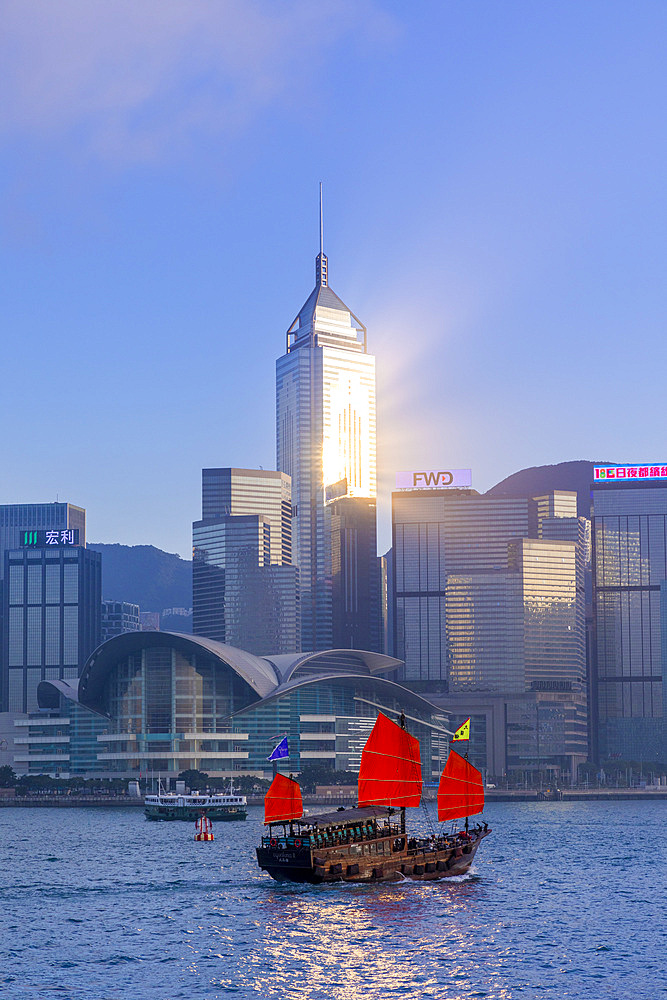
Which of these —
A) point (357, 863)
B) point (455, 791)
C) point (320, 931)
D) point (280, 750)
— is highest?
point (280, 750)

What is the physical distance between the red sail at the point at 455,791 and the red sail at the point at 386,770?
5102mm

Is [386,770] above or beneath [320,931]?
above

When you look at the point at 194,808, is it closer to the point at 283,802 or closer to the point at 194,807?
the point at 194,807

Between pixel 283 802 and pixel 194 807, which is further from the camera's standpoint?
pixel 194 807

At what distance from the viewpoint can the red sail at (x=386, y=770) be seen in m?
89.4

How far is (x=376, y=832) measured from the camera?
86.7 m

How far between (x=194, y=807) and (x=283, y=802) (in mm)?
92159

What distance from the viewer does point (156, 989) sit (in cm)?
5484

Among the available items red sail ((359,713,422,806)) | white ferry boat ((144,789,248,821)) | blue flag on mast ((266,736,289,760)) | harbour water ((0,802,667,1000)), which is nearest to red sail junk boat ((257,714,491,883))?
red sail ((359,713,422,806))

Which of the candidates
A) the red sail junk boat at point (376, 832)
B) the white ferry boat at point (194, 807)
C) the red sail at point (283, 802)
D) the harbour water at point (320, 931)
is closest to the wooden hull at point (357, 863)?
the red sail junk boat at point (376, 832)

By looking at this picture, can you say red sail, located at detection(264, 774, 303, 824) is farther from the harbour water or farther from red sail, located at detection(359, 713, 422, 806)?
the harbour water

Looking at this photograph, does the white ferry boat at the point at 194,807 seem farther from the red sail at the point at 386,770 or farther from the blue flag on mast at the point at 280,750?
the red sail at the point at 386,770

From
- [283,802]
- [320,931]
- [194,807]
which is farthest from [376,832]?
[194,807]

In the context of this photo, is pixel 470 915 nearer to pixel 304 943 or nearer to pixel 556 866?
pixel 304 943
